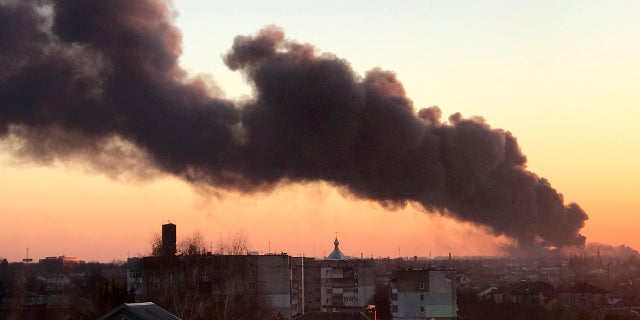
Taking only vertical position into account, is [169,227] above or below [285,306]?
above

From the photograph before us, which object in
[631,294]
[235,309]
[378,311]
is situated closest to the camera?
[235,309]

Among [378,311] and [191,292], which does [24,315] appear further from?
[378,311]

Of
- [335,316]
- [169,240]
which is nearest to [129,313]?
[335,316]

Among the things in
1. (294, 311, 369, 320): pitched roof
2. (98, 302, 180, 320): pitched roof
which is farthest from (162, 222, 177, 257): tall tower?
(98, 302, 180, 320): pitched roof

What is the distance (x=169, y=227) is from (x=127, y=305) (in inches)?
2085

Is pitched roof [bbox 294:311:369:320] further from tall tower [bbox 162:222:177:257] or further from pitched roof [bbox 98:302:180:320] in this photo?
pitched roof [bbox 98:302:180:320]

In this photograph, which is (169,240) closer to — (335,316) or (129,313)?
(335,316)

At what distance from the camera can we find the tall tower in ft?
274

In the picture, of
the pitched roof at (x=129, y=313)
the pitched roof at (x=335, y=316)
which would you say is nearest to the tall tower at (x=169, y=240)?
the pitched roof at (x=335, y=316)

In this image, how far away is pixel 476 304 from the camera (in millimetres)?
116375

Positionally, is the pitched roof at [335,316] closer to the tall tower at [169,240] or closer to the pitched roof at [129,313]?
the tall tower at [169,240]

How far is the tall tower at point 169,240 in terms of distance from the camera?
83.6 meters

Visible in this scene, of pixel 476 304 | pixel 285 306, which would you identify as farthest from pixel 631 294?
pixel 285 306

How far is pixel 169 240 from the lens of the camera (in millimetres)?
84188
